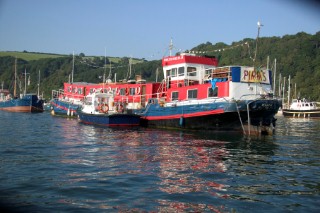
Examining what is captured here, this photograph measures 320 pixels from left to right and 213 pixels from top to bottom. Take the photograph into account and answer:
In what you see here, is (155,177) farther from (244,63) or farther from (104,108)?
(244,63)

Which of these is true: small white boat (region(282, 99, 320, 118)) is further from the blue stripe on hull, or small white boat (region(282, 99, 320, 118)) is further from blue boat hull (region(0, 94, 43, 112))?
blue boat hull (region(0, 94, 43, 112))

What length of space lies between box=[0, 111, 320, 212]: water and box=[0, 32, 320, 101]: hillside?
178 ft

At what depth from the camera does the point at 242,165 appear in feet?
46.4

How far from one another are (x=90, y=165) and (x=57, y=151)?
368cm

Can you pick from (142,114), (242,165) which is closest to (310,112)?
(142,114)

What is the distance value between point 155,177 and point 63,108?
3639 centimetres

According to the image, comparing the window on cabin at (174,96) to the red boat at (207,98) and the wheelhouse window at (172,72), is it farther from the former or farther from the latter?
the wheelhouse window at (172,72)

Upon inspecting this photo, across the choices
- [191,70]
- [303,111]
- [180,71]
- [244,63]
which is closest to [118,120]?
[180,71]

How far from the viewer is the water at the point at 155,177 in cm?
908

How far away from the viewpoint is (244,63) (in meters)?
90.1

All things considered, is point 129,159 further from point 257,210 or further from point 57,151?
point 257,210

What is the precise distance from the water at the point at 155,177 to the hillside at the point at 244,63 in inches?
2131

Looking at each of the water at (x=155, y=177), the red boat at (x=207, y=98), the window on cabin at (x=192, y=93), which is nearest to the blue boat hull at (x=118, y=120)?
the red boat at (x=207, y=98)

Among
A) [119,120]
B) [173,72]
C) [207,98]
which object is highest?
[173,72]
